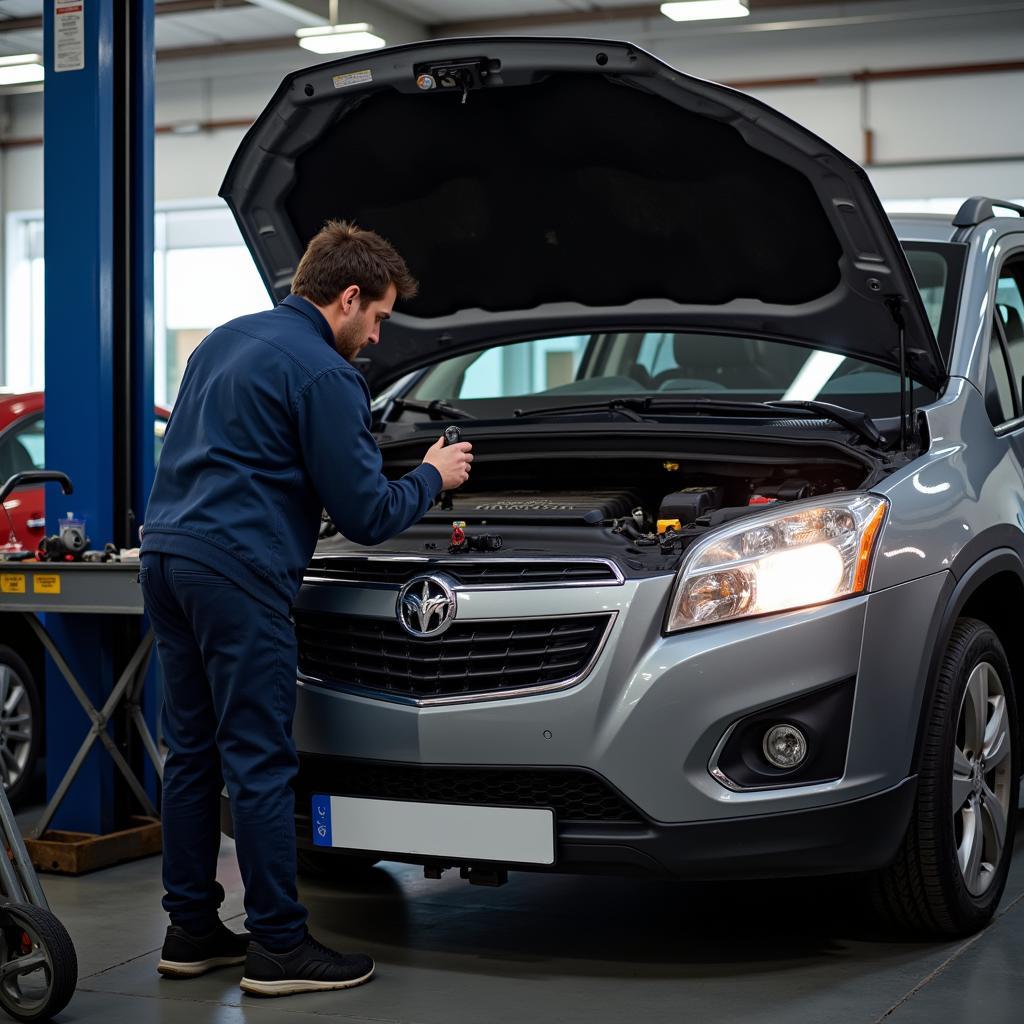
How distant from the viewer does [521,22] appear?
15148 mm

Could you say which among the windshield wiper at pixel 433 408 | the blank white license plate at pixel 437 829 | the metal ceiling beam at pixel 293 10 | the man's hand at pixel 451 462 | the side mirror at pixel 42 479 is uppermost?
the metal ceiling beam at pixel 293 10

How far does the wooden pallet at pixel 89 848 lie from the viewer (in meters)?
4.83

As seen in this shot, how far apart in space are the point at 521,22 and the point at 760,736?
12.8 metres

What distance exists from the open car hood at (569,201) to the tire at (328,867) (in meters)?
1.48

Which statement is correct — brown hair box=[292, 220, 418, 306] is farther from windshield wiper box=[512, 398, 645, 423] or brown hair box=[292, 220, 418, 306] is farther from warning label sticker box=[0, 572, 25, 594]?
warning label sticker box=[0, 572, 25, 594]

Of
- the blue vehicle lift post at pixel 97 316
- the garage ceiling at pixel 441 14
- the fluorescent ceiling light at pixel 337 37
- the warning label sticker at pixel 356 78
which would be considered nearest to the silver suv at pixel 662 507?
the warning label sticker at pixel 356 78

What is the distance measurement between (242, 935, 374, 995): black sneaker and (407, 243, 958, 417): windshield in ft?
6.29

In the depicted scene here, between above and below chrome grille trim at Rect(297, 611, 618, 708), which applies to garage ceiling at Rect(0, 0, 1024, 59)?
above

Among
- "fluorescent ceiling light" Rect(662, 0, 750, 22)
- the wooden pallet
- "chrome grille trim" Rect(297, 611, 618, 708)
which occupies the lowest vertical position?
the wooden pallet

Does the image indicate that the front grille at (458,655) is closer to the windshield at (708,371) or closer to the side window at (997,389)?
the windshield at (708,371)

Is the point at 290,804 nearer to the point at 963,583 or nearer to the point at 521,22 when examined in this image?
the point at 963,583

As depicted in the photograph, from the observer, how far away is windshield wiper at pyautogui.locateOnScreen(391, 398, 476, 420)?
4.77 metres

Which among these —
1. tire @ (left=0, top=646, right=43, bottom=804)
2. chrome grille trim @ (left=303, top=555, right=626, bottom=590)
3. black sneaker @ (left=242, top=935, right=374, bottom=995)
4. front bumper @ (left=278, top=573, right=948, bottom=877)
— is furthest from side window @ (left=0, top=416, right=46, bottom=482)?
front bumper @ (left=278, top=573, right=948, bottom=877)

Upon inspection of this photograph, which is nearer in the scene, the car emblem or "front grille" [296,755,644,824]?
"front grille" [296,755,644,824]
